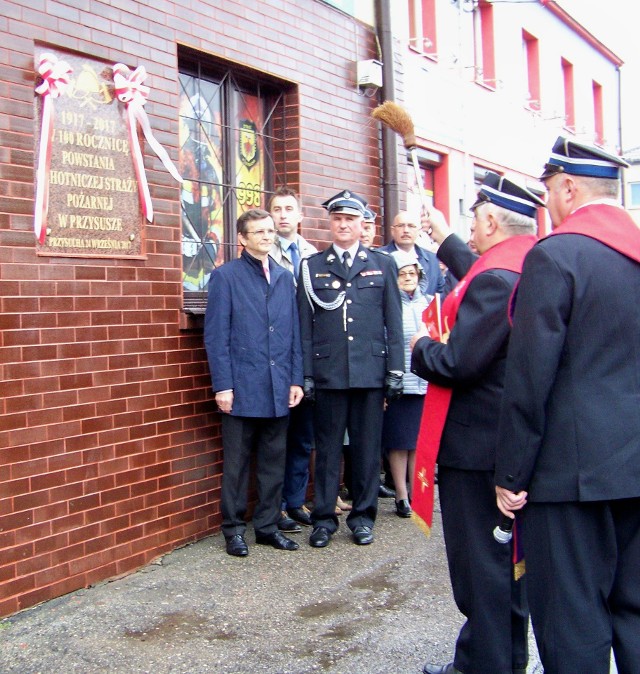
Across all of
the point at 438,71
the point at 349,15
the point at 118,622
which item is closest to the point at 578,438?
the point at 118,622

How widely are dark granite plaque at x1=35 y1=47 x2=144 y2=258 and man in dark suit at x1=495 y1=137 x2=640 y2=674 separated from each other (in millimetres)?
2735

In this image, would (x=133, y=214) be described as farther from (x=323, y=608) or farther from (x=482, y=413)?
(x=482, y=413)

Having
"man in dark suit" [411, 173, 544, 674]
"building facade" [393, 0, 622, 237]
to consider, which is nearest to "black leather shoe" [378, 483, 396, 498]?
"building facade" [393, 0, 622, 237]

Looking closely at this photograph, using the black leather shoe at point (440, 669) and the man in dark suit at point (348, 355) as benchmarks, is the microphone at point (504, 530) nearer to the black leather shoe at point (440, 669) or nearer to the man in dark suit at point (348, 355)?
the black leather shoe at point (440, 669)

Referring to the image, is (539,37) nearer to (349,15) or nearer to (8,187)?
(349,15)

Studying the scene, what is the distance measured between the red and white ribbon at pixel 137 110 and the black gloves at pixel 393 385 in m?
1.72

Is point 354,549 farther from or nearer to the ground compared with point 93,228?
nearer to the ground

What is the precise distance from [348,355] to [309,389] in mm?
324

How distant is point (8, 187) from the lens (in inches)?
172

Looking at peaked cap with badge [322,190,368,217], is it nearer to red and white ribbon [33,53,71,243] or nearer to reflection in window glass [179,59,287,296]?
reflection in window glass [179,59,287,296]

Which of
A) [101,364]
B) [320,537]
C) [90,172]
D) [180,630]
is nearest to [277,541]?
[320,537]

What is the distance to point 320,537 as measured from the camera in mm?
5582

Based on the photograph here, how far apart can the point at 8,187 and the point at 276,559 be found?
254 cm

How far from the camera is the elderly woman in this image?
629 cm
